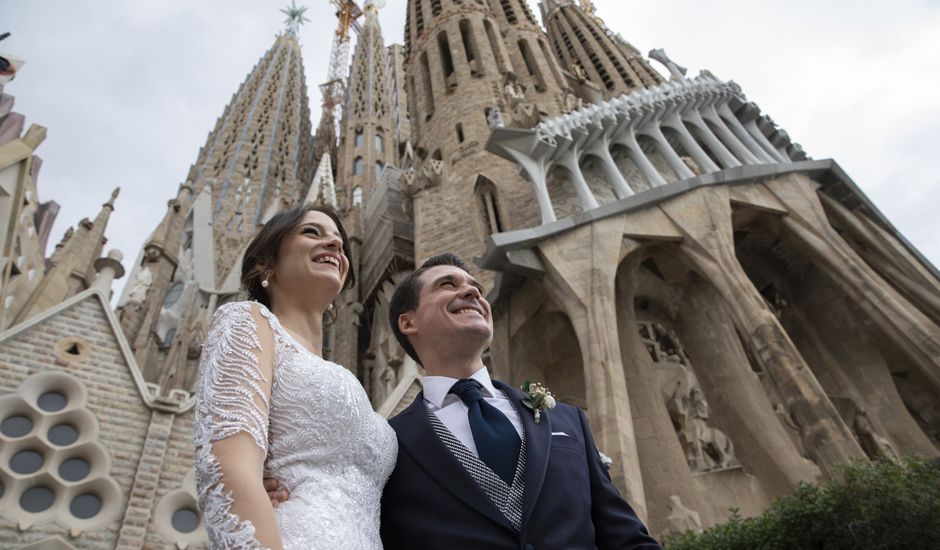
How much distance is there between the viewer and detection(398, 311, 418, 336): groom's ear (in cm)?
223

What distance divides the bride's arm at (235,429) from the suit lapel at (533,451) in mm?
632

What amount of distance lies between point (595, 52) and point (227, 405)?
97.6ft

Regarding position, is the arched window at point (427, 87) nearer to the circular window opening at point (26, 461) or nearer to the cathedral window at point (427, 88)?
the cathedral window at point (427, 88)

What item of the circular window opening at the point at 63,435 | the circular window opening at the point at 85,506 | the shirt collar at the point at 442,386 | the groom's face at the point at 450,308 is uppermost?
the circular window opening at the point at 63,435

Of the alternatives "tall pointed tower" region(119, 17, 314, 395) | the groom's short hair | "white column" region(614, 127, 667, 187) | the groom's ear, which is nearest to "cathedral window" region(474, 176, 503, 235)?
"white column" region(614, 127, 667, 187)

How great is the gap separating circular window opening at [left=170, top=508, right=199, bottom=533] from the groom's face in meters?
5.73

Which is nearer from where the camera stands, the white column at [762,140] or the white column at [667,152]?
the white column at [667,152]

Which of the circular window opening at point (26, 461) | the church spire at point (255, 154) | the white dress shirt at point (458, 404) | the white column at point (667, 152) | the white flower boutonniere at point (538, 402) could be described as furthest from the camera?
the church spire at point (255, 154)

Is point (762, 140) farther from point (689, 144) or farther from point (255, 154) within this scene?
point (255, 154)

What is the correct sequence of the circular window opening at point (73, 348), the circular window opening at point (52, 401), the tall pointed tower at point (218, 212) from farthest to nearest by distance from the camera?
the tall pointed tower at point (218, 212)
the circular window opening at point (73, 348)
the circular window opening at point (52, 401)

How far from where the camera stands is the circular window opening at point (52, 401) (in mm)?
6801

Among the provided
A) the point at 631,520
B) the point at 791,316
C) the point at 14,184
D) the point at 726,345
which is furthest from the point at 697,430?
the point at 14,184

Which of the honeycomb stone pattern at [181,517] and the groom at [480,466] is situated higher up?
the honeycomb stone pattern at [181,517]

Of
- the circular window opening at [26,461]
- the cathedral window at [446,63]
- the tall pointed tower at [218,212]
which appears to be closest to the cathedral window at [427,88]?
the cathedral window at [446,63]
